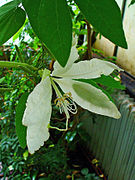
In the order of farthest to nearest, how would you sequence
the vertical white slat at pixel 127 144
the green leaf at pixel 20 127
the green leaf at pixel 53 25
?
the vertical white slat at pixel 127 144
the green leaf at pixel 20 127
the green leaf at pixel 53 25

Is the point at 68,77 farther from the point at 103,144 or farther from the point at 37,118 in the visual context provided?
the point at 103,144

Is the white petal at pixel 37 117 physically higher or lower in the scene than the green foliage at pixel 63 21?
lower

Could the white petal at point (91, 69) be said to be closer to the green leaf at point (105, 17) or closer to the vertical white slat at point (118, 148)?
the green leaf at point (105, 17)

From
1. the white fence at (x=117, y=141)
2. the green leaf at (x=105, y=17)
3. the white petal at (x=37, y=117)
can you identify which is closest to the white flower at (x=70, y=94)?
the white petal at (x=37, y=117)

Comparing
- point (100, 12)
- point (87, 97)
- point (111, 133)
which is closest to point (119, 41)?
point (100, 12)

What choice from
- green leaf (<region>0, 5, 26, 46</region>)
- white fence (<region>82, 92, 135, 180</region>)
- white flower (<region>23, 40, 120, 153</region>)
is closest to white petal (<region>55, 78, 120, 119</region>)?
white flower (<region>23, 40, 120, 153</region>)
